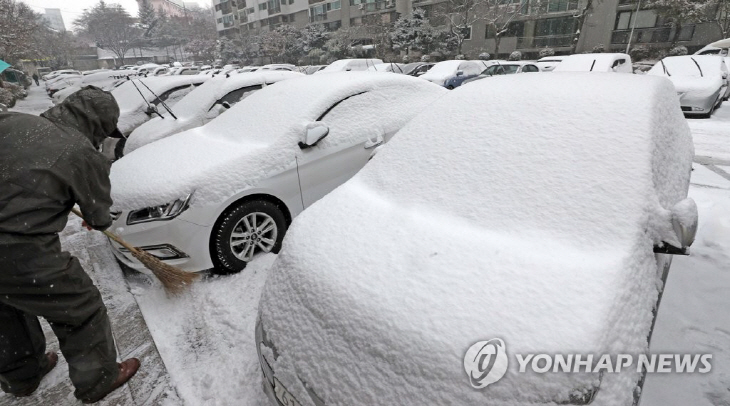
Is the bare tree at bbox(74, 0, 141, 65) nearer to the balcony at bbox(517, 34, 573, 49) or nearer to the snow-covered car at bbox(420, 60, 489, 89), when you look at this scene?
the balcony at bbox(517, 34, 573, 49)

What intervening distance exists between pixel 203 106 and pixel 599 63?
32.0 ft

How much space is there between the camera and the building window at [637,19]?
23750 mm

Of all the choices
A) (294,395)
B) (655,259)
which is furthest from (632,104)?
(294,395)

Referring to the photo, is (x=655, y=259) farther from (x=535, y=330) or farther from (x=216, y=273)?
(x=216, y=273)

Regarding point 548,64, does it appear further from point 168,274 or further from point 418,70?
point 168,274

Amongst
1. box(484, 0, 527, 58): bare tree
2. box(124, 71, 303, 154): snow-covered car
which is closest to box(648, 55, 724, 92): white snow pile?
box(124, 71, 303, 154): snow-covered car

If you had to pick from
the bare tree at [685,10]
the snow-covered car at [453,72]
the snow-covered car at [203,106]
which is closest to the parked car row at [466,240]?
the snow-covered car at [203,106]

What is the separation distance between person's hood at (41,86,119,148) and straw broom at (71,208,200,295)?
33.7 inches

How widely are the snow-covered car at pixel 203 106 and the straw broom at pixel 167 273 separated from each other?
11.2 ft

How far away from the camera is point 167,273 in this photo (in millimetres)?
2781

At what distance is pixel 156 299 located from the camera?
2.98m

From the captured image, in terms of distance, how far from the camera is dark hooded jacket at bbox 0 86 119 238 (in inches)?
64.5

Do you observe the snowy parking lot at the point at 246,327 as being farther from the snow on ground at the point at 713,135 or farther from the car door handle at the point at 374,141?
the snow on ground at the point at 713,135

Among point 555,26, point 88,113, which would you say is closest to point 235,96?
point 88,113
